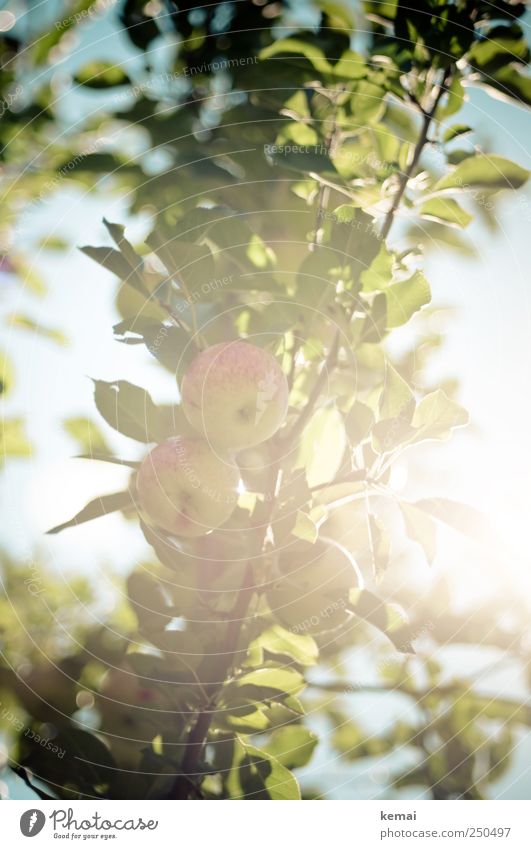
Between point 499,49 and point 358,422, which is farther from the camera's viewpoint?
point 499,49

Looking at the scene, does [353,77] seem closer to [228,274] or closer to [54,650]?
[228,274]

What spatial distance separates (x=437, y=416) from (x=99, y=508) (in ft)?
1.28

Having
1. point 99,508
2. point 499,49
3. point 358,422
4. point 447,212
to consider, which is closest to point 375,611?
point 358,422

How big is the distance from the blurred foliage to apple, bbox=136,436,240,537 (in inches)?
1.0

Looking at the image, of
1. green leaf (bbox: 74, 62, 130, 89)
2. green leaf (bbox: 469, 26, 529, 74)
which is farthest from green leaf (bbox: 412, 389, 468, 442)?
green leaf (bbox: 74, 62, 130, 89)

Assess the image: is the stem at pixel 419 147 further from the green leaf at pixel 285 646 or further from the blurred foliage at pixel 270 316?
the green leaf at pixel 285 646

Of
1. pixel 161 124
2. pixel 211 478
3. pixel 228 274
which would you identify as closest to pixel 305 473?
pixel 211 478

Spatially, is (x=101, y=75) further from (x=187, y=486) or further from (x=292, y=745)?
(x=292, y=745)

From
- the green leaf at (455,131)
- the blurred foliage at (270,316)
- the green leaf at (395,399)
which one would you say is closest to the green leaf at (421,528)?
the blurred foliage at (270,316)

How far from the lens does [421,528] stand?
2.28 ft

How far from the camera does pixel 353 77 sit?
768 mm

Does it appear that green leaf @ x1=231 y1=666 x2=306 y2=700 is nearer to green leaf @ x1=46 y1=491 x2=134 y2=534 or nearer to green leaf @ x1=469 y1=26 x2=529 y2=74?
green leaf @ x1=46 y1=491 x2=134 y2=534

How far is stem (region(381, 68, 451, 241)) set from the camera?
720mm
